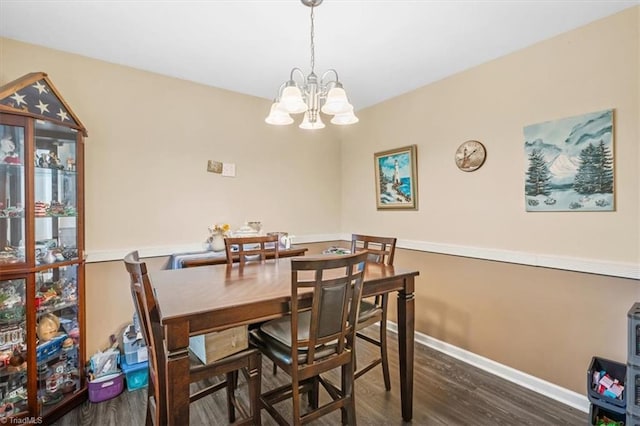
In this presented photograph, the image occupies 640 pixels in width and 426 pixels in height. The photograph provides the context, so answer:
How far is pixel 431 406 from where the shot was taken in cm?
205

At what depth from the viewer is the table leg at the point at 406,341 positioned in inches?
73.4

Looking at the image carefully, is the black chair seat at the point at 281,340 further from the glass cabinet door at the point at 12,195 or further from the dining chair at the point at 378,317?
the glass cabinet door at the point at 12,195

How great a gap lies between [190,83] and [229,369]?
256cm

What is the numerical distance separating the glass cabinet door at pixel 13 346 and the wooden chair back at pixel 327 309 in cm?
172

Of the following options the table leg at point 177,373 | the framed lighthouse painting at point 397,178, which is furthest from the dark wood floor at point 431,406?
the framed lighthouse painting at point 397,178

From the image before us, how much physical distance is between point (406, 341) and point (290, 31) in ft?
7.08

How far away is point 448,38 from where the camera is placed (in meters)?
2.18

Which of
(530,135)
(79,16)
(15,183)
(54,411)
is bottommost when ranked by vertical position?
(54,411)

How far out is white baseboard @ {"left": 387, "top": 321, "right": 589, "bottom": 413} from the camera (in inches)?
80.3

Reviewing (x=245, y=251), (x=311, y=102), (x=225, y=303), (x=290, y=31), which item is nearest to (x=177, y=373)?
(x=225, y=303)

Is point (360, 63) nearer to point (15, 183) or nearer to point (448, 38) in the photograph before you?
point (448, 38)

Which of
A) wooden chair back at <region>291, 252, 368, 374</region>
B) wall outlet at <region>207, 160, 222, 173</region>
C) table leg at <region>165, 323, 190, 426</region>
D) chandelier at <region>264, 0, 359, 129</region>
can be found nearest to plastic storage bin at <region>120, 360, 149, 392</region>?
table leg at <region>165, 323, 190, 426</region>

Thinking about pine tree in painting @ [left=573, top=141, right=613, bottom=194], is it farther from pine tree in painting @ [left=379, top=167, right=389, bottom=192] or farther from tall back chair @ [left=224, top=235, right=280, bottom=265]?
tall back chair @ [left=224, top=235, right=280, bottom=265]

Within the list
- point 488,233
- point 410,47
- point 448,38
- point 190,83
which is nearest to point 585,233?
point 488,233
